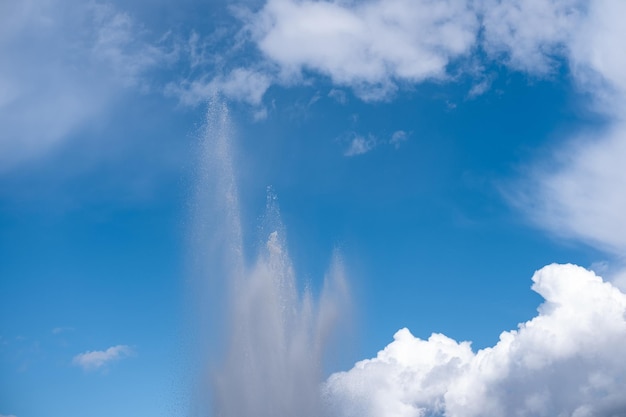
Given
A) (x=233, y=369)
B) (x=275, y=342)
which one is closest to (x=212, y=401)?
(x=233, y=369)

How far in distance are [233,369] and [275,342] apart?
613 cm

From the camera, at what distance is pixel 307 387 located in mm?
78000

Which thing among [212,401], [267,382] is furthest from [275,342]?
[212,401]

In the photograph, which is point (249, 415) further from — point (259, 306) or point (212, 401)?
point (259, 306)

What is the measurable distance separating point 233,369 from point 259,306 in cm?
865

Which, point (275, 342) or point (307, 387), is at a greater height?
point (275, 342)

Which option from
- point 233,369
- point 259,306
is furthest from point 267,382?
point 259,306

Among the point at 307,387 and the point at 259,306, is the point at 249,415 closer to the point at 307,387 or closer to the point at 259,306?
the point at 307,387

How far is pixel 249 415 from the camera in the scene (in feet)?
246

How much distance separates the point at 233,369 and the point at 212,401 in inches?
176

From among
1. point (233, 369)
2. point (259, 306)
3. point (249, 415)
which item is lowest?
point (249, 415)

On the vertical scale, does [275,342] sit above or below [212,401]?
above

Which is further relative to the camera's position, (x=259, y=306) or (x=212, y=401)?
(x=259, y=306)

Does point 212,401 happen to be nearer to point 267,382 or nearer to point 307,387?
point 267,382
